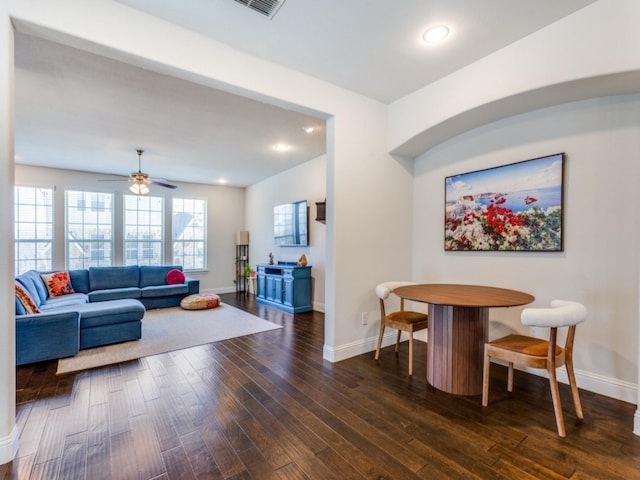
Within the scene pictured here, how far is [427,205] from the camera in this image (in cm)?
Result: 380

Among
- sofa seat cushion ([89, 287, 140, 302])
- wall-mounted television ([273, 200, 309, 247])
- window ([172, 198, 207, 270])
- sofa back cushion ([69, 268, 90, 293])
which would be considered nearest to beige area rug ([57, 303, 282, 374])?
sofa seat cushion ([89, 287, 140, 302])

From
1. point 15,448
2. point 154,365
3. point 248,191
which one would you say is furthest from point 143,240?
point 15,448

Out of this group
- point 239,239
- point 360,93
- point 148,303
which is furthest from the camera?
point 239,239

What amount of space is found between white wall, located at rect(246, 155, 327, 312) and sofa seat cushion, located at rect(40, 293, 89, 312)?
368 cm

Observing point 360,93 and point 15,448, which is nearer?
point 15,448

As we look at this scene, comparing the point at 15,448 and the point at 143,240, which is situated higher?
the point at 143,240

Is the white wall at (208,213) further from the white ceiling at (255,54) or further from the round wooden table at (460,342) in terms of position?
the round wooden table at (460,342)

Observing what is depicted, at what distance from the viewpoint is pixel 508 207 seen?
302cm

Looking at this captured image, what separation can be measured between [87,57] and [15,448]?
117 inches

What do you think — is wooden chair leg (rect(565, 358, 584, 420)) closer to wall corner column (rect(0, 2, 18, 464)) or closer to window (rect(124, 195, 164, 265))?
wall corner column (rect(0, 2, 18, 464))

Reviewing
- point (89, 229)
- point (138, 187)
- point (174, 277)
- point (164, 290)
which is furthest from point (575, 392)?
point (89, 229)

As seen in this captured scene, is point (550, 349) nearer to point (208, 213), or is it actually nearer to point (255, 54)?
point (255, 54)

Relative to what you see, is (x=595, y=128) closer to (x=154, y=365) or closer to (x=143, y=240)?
(x=154, y=365)

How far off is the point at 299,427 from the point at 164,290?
5030mm
